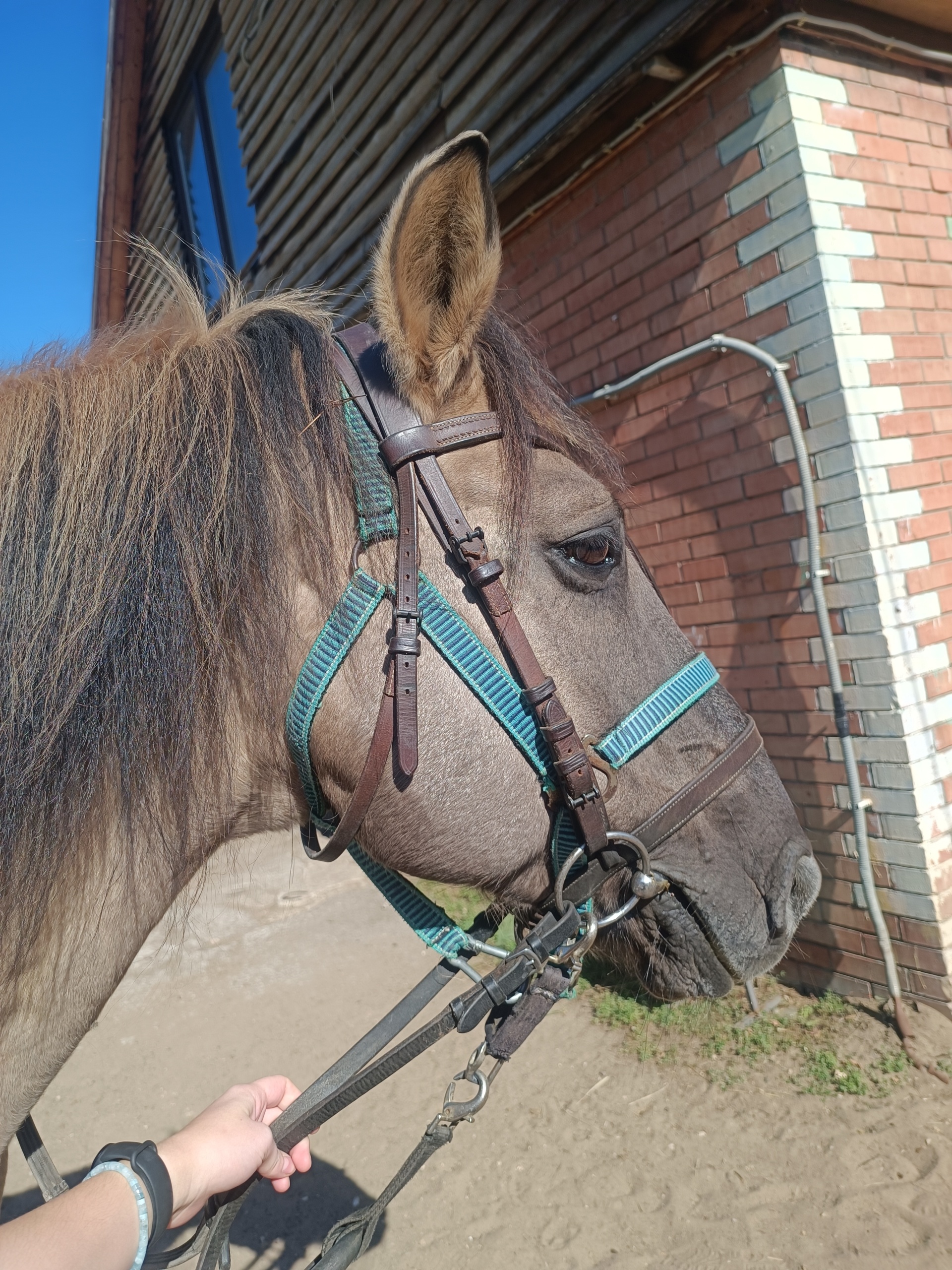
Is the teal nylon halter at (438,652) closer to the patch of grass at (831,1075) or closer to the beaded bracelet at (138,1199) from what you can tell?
the beaded bracelet at (138,1199)

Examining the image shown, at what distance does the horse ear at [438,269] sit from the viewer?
1179 millimetres

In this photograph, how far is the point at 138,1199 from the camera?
102cm

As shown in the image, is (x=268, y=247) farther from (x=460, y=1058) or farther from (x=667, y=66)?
(x=460, y=1058)

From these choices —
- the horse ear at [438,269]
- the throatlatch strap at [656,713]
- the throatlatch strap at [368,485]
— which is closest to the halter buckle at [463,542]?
the throatlatch strap at [368,485]

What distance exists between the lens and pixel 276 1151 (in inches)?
54.0

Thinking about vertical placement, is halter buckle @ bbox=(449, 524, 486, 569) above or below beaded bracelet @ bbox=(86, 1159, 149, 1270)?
above

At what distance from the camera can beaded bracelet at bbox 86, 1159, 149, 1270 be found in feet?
3.28

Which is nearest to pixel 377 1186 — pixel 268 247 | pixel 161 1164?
pixel 161 1164

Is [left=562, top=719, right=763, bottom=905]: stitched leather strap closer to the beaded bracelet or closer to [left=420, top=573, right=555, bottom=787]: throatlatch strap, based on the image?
[left=420, top=573, right=555, bottom=787]: throatlatch strap

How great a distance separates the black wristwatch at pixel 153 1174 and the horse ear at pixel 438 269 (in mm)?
1232

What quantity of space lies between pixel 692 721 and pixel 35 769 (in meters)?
1.17

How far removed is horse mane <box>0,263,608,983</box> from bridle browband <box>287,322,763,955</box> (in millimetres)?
50

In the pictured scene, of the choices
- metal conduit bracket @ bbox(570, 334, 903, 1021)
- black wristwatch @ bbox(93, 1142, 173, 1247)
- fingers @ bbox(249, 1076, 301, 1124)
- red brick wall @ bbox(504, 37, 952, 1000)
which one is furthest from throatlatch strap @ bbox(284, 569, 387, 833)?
red brick wall @ bbox(504, 37, 952, 1000)

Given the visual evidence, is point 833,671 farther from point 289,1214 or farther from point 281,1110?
point 289,1214
